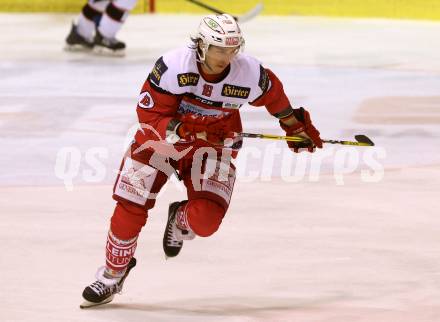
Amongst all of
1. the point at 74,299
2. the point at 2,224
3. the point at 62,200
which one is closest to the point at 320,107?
the point at 62,200

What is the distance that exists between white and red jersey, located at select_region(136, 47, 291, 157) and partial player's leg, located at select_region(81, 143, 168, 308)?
0.13 m

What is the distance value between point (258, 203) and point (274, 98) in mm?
1504

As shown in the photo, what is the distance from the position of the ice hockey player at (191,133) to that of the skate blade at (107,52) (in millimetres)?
6508

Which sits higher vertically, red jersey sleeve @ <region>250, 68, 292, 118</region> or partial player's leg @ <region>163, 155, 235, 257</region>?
red jersey sleeve @ <region>250, 68, 292, 118</region>

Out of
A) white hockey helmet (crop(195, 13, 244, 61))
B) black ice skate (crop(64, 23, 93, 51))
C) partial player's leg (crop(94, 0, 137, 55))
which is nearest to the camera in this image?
white hockey helmet (crop(195, 13, 244, 61))

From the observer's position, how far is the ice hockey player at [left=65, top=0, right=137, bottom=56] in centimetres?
1114

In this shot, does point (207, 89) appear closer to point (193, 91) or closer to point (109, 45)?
point (193, 91)

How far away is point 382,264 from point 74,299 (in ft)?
4.65

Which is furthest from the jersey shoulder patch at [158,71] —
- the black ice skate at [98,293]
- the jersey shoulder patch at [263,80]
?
the black ice skate at [98,293]

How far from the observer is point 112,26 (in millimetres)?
11172

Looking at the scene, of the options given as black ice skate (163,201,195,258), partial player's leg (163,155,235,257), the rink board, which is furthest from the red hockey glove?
the rink board

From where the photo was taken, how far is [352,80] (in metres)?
10.0

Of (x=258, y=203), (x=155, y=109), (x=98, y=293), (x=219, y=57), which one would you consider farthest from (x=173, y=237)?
(x=258, y=203)

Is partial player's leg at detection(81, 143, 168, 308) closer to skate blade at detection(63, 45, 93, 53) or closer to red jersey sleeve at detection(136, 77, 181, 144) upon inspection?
red jersey sleeve at detection(136, 77, 181, 144)
